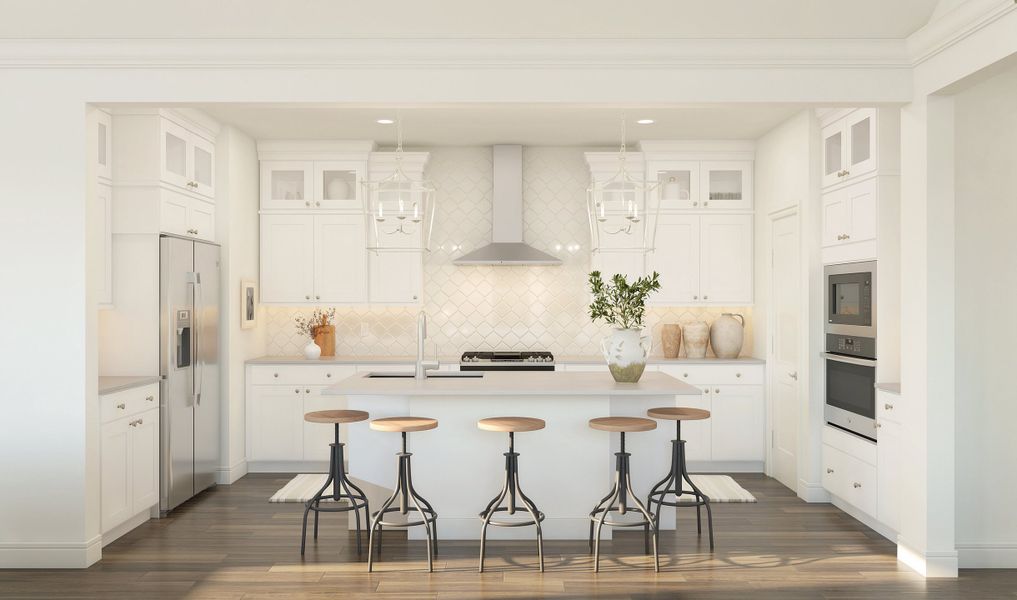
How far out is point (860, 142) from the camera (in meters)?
5.11

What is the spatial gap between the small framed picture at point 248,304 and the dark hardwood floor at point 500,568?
5.97ft

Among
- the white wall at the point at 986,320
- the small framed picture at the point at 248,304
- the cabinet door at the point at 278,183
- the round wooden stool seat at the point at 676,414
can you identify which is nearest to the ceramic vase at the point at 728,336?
the round wooden stool seat at the point at 676,414

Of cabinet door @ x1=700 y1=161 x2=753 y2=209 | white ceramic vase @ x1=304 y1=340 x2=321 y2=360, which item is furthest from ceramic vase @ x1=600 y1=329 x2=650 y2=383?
white ceramic vase @ x1=304 y1=340 x2=321 y2=360

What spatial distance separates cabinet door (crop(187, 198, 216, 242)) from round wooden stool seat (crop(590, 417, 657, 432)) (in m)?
3.30

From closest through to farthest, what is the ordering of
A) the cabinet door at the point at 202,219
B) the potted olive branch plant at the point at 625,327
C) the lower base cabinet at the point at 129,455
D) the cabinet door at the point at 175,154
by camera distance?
the lower base cabinet at the point at 129,455 < the potted olive branch plant at the point at 625,327 < the cabinet door at the point at 175,154 < the cabinet door at the point at 202,219

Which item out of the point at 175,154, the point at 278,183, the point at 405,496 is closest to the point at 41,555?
the point at 405,496

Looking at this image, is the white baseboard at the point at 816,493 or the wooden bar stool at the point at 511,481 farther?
the white baseboard at the point at 816,493

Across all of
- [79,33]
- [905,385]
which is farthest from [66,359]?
[905,385]

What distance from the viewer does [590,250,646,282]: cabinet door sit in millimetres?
6918

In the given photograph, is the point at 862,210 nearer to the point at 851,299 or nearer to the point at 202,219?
the point at 851,299

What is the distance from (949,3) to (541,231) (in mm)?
3995

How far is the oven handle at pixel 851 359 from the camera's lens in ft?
16.1

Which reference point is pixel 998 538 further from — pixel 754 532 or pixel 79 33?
pixel 79 33

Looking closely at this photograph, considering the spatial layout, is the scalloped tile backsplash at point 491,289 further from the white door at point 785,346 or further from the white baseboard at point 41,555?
the white baseboard at point 41,555
